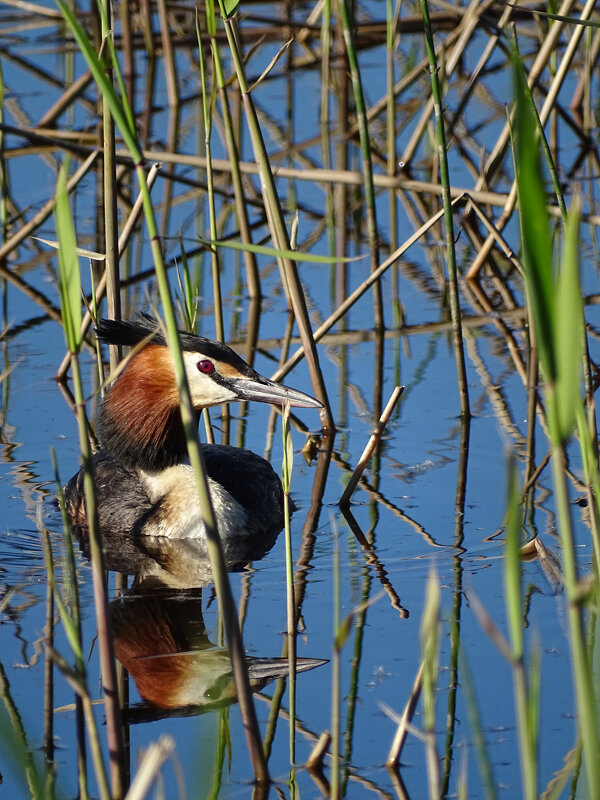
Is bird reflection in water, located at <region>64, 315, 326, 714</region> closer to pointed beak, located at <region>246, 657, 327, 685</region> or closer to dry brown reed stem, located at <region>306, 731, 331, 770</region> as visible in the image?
pointed beak, located at <region>246, 657, 327, 685</region>

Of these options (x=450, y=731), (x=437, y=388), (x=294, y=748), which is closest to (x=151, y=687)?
(x=294, y=748)

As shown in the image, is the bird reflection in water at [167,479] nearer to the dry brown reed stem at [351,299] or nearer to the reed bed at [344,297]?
the reed bed at [344,297]

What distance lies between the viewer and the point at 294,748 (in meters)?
3.57

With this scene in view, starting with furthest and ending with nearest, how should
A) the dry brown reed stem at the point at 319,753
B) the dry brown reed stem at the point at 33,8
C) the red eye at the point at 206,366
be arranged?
the dry brown reed stem at the point at 33,8, the red eye at the point at 206,366, the dry brown reed stem at the point at 319,753

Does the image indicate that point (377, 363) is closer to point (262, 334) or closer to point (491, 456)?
point (262, 334)

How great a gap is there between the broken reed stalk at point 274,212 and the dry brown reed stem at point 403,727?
252cm

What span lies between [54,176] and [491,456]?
5074mm

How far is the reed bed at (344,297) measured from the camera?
2643 millimetres

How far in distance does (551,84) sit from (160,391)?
8.93 feet

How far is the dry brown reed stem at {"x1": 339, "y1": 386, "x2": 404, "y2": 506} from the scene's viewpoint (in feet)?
16.8

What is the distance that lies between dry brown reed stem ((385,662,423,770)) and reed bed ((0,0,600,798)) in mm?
17

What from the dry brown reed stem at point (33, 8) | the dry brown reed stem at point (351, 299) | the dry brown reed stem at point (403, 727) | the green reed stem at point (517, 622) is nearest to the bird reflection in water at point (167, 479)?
the dry brown reed stem at point (351, 299)

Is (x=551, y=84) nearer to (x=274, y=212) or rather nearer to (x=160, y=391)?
(x=274, y=212)

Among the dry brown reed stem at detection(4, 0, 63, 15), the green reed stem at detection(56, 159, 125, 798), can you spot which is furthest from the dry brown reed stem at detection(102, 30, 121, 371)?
the dry brown reed stem at detection(4, 0, 63, 15)
